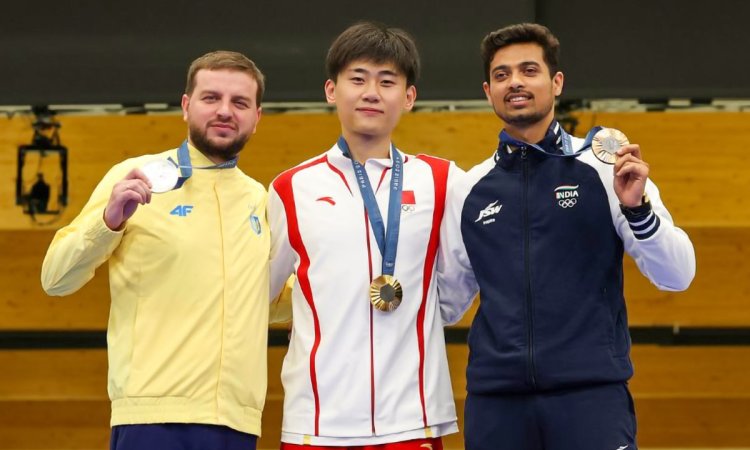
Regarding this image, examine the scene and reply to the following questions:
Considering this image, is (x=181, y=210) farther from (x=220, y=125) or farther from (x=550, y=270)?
(x=550, y=270)

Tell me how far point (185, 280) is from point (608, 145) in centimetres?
146

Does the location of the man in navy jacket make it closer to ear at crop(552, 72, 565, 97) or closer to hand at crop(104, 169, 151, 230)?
ear at crop(552, 72, 565, 97)

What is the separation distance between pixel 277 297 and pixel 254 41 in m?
2.32

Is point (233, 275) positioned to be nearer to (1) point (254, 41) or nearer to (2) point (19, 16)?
(1) point (254, 41)

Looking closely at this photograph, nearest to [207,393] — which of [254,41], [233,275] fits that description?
[233,275]

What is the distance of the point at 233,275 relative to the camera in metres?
3.17

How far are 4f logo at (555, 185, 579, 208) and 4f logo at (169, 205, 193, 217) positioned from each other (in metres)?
1.27

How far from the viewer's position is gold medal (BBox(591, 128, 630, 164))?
3053 mm

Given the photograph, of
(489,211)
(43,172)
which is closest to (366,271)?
(489,211)

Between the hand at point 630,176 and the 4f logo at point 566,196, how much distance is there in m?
0.24

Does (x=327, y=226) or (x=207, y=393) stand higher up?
(x=327, y=226)

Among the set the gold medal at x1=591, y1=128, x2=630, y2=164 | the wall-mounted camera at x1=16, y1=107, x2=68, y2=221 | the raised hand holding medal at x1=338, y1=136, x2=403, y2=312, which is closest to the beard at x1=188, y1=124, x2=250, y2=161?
the raised hand holding medal at x1=338, y1=136, x2=403, y2=312

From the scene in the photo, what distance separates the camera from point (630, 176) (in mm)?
2982

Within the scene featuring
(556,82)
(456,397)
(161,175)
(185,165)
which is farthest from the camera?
(456,397)
